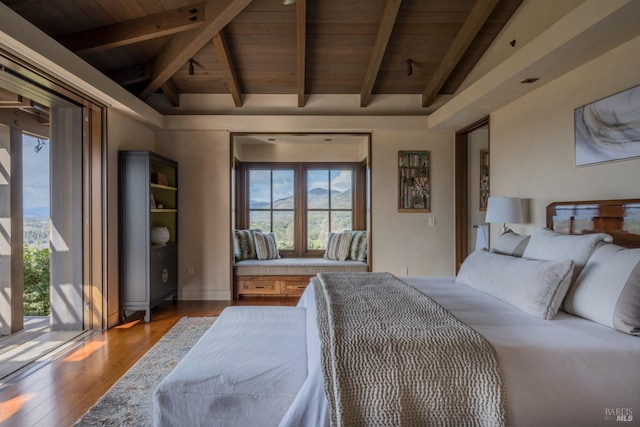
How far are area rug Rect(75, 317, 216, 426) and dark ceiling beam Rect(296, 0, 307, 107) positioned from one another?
287cm

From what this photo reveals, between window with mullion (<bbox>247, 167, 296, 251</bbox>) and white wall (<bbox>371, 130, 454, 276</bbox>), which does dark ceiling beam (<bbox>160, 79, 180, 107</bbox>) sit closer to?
window with mullion (<bbox>247, 167, 296, 251</bbox>)

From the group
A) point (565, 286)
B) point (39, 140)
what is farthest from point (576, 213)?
point (39, 140)

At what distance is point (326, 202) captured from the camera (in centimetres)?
574

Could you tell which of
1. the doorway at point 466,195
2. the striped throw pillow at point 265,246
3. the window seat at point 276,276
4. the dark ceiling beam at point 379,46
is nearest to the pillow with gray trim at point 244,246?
the striped throw pillow at point 265,246

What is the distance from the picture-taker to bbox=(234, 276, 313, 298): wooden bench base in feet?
15.1

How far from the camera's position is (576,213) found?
261 cm

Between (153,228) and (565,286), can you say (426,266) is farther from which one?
(153,228)

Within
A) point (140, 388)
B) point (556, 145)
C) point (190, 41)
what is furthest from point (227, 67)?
→ point (556, 145)

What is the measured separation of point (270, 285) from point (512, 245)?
303 cm

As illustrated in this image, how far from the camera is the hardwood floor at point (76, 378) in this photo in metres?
1.98

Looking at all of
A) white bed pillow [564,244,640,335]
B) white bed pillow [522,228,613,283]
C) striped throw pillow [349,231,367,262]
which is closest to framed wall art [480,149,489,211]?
striped throw pillow [349,231,367,262]

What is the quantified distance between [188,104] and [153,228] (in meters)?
1.70

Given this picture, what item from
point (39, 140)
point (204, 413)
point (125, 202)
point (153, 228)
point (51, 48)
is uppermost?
point (51, 48)

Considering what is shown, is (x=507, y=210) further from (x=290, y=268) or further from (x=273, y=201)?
(x=273, y=201)
